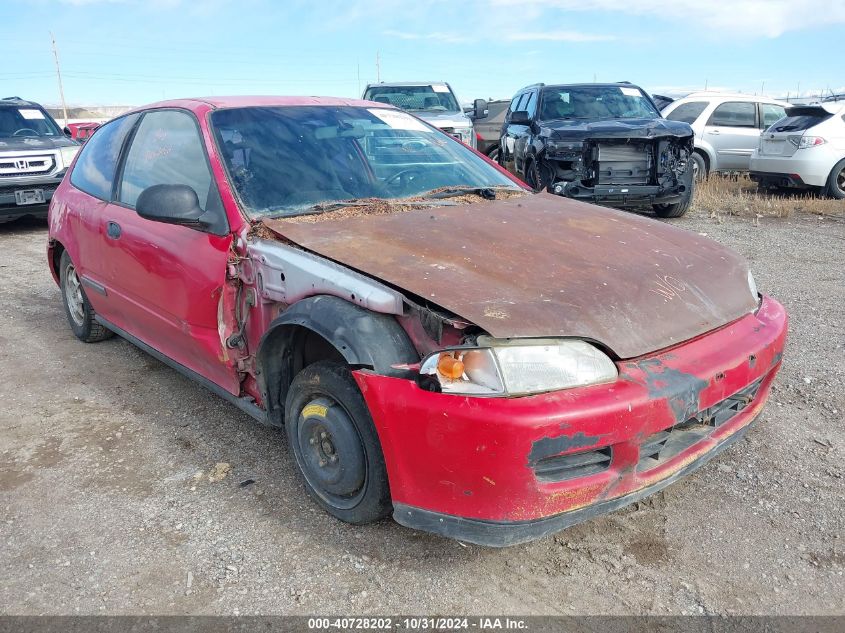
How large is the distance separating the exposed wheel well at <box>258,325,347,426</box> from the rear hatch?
9.73 meters

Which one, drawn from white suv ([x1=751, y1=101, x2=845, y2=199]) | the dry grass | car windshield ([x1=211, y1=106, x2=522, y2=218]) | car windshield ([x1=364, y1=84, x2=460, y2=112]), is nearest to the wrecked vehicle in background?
the dry grass

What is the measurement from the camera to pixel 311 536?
8.38 feet

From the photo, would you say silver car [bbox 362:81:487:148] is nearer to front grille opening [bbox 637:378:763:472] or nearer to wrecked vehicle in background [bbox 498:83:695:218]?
wrecked vehicle in background [bbox 498:83:695:218]

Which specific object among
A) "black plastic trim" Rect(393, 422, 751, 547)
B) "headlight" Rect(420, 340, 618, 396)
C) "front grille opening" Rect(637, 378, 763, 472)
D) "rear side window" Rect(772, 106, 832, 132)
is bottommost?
"black plastic trim" Rect(393, 422, 751, 547)

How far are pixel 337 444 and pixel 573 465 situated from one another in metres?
0.84

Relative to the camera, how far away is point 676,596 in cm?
222

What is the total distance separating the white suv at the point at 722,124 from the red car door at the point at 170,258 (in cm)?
1006

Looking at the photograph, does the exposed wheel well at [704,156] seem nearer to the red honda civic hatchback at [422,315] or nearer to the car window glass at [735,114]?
the car window glass at [735,114]

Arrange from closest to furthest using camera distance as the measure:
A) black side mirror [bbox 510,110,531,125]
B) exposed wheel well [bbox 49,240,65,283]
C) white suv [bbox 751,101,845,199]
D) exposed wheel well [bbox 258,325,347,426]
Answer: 1. exposed wheel well [bbox 258,325,347,426]
2. exposed wheel well [bbox 49,240,65,283]
3. black side mirror [bbox 510,110,531,125]
4. white suv [bbox 751,101,845,199]

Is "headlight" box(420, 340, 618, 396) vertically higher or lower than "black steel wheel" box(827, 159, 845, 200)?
higher

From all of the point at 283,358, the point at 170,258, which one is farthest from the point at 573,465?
the point at 170,258

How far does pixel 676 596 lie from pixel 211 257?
2194 millimetres

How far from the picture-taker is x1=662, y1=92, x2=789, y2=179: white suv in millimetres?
11586

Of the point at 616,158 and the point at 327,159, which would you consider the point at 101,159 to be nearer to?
the point at 327,159
